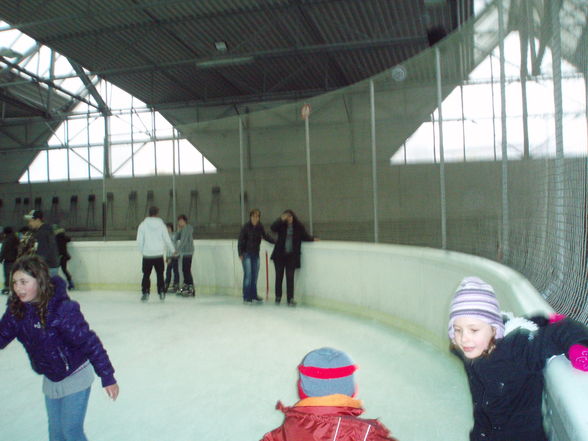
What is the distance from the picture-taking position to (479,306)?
1378mm

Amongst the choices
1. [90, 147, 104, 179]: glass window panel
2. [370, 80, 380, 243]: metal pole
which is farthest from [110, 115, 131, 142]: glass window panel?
[370, 80, 380, 243]: metal pole

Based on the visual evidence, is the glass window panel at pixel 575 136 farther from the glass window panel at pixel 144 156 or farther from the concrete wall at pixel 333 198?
the glass window panel at pixel 144 156

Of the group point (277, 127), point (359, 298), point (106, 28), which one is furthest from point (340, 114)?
point (106, 28)

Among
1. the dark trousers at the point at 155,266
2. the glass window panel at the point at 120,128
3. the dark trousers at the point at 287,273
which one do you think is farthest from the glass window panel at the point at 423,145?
the glass window panel at the point at 120,128

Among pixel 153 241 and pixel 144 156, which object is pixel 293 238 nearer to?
pixel 153 241

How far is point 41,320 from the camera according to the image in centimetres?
206

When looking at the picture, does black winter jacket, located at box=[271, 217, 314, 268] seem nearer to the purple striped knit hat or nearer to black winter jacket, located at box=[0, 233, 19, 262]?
black winter jacket, located at box=[0, 233, 19, 262]

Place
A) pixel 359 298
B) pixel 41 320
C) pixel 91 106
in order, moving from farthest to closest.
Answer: pixel 91 106 → pixel 359 298 → pixel 41 320

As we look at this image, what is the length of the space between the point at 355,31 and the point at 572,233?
11397mm

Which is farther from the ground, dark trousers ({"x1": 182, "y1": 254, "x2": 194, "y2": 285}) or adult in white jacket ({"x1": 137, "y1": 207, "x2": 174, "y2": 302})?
adult in white jacket ({"x1": 137, "y1": 207, "x2": 174, "y2": 302})

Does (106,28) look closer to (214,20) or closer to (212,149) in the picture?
(214,20)

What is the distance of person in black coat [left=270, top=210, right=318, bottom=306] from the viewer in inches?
281

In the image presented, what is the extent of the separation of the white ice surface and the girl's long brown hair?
1020mm

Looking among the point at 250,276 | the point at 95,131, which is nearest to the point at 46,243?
the point at 250,276
